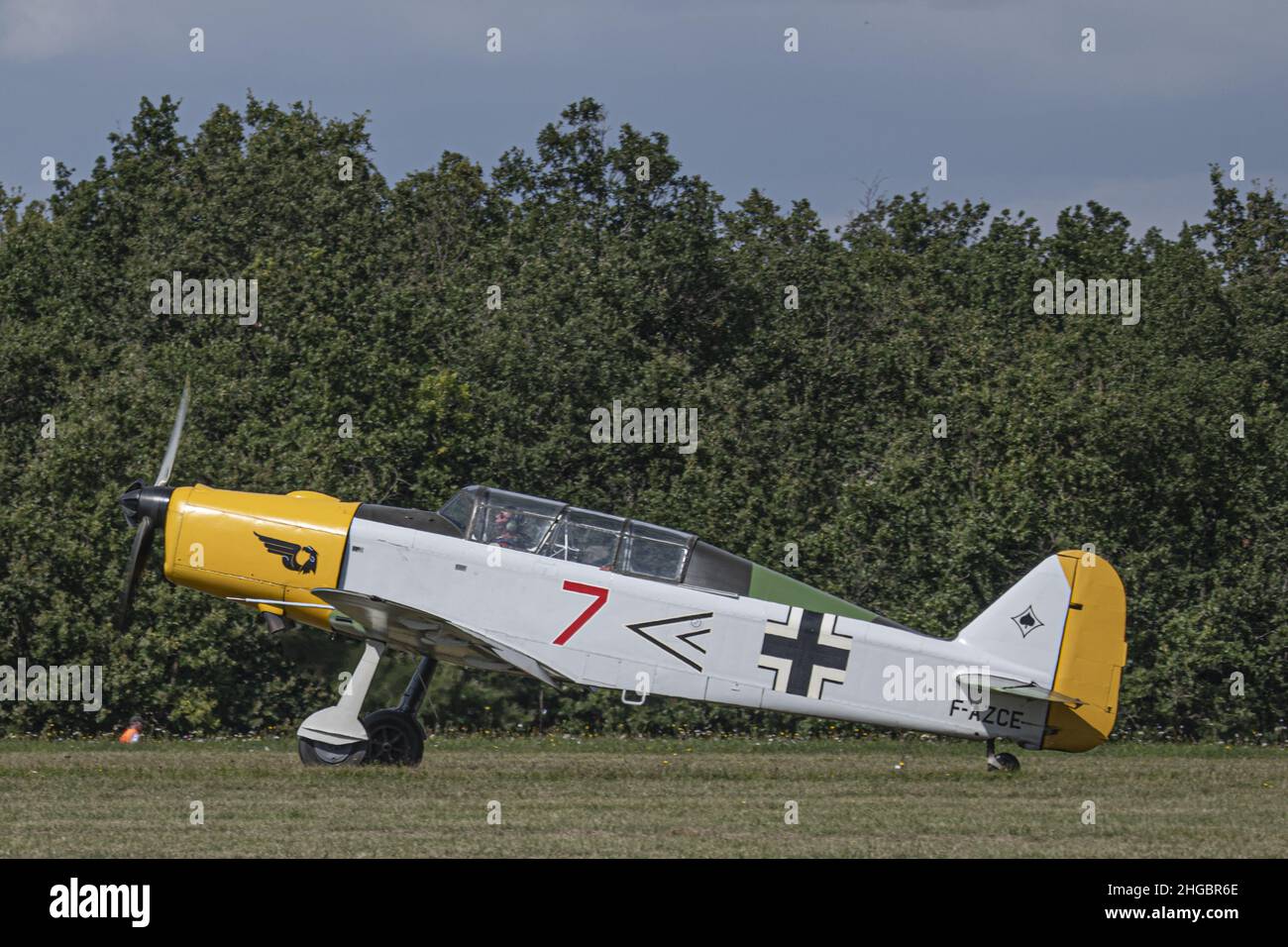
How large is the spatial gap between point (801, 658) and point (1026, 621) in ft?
6.22

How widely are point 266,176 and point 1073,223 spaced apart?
20.8 metres

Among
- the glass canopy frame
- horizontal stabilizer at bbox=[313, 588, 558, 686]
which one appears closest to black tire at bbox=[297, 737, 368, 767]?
horizontal stabilizer at bbox=[313, 588, 558, 686]

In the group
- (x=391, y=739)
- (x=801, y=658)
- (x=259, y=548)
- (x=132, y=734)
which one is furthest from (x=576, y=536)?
(x=132, y=734)

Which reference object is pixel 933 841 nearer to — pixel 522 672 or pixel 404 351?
pixel 522 672

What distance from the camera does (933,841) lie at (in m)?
9.91

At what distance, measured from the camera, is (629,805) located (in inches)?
447

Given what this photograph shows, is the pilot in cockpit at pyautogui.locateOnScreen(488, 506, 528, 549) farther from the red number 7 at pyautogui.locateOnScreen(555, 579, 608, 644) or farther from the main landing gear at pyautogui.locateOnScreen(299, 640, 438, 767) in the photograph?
the main landing gear at pyautogui.locateOnScreen(299, 640, 438, 767)

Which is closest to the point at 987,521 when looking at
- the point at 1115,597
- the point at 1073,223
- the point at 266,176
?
the point at 1115,597

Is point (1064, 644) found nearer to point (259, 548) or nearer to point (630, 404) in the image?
point (259, 548)

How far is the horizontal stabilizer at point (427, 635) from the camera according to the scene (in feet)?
39.8

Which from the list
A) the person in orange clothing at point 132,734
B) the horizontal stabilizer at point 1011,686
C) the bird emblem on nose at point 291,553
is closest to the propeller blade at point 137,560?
the bird emblem on nose at point 291,553

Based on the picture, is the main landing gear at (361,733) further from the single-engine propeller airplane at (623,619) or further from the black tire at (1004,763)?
the black tire at (1004,763)

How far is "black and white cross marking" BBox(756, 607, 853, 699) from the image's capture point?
40.9 feet

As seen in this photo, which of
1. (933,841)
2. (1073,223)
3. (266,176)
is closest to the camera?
(933,841)
